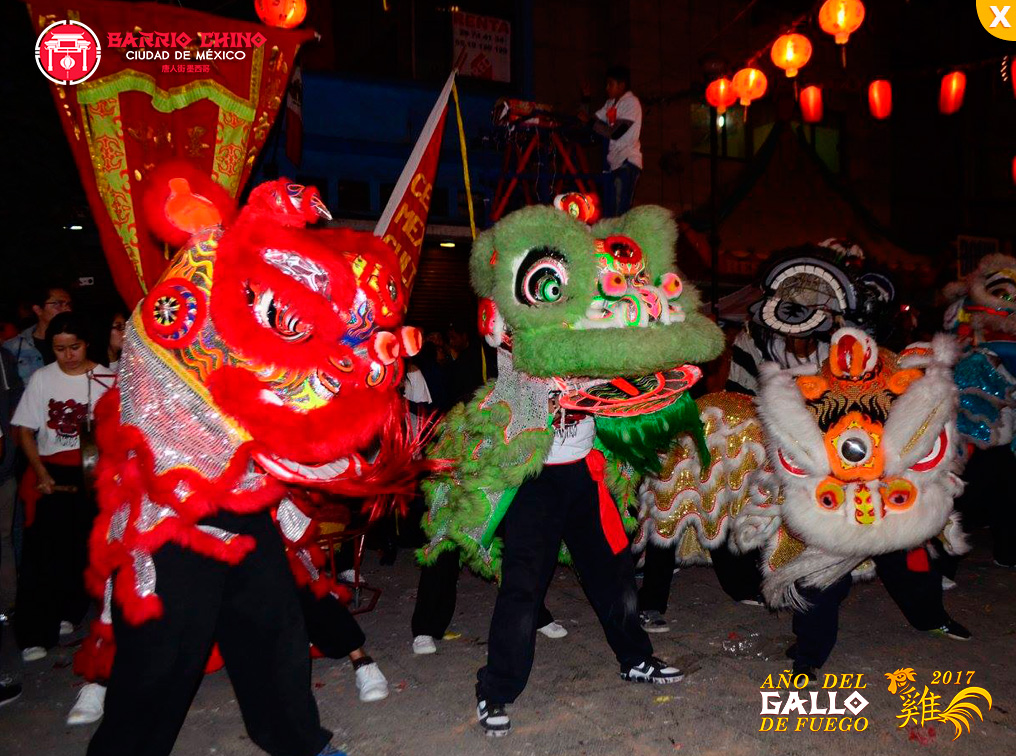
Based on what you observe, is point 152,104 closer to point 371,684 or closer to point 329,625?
point 329,625

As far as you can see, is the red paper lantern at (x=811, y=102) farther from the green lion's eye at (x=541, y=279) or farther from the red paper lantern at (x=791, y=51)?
the green lion's eye at (x=541, y=279)

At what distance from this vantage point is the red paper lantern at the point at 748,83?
9.90 meters

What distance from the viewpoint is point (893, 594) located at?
3.67 metres

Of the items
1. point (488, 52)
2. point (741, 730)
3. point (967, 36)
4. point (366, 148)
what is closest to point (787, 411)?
point (741, 730)

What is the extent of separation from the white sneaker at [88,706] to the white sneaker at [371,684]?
94 cm

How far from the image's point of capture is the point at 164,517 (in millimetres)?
2268

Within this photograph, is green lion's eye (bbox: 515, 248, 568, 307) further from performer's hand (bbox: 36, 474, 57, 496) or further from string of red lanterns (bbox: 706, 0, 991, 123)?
string of red lanterns (bbox: 706, 0, 991, 123)

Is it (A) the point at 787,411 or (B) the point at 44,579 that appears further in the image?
(B) the point at 44,579

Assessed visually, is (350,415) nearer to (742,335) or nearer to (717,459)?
(717,459)

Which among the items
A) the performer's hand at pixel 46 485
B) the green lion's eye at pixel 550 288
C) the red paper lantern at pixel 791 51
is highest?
the red paper lantern at pixel 791 51

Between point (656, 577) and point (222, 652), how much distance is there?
2368 mm

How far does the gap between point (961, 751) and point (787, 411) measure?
1.27m

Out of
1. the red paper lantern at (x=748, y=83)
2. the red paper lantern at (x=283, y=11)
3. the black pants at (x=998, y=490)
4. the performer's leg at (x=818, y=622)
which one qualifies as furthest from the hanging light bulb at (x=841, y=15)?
the performer's leg at (x=818, y=622)

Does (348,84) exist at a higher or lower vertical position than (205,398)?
higher
